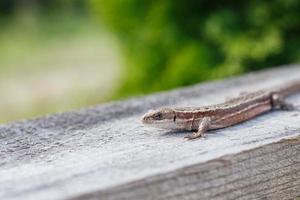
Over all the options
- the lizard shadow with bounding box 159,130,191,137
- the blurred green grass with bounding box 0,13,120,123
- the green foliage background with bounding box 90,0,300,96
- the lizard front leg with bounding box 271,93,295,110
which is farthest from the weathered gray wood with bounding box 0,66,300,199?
the blurred green grass with bounding box 0,13,120,123

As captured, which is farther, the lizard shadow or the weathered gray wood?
the lizard shadow

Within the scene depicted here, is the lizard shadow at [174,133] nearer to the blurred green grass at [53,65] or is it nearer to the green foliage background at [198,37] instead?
the green foliage background at [198,37]

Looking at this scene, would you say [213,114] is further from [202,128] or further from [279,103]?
[279,103]

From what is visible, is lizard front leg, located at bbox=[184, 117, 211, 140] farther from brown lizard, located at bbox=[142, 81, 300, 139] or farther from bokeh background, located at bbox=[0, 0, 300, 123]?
bokeh background, located at bbox=[0, 0, 300, 123]

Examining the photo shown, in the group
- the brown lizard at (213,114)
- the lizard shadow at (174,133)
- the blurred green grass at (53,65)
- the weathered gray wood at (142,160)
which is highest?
the blurred green grass at (53,65)

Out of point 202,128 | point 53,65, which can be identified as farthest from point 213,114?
point 53,65

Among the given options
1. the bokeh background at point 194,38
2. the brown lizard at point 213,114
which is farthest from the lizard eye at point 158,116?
the bokeh background at point 194,38

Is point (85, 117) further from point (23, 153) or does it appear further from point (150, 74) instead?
point (150, 74)
